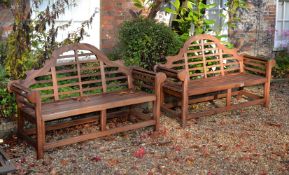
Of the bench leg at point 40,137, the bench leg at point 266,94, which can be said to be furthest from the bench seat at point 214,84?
the bench leg at point 40,137

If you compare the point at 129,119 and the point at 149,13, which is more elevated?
the point at 149,13

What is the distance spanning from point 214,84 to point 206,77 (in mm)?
493

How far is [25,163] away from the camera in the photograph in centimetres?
440

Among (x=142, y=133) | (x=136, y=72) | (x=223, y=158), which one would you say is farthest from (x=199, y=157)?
(x=136, y=72)

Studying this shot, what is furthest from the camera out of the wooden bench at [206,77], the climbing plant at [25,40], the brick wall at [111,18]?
the brick wall at [111,18]

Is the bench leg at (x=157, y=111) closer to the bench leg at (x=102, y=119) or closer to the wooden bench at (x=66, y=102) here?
the wooden bench at (x=66, y=102)

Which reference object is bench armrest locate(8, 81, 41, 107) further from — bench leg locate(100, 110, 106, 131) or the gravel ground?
bench leg locate(100, 110, 106, 131)

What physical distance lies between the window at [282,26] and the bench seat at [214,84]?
391 cm

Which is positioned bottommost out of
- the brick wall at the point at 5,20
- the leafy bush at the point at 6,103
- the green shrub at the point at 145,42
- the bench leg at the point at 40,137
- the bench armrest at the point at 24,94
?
the bench leg at the point at 40,137

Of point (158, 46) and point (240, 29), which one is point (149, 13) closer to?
A: point (158, 46)

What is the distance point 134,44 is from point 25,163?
272 centimetres

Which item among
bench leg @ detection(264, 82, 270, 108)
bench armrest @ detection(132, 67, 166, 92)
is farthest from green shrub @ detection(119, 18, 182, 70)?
bench leg @ detection(264, 82, 270, 108)

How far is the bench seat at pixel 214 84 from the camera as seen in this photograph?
570cm

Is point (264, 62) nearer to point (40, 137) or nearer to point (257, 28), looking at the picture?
point (257, 28)
